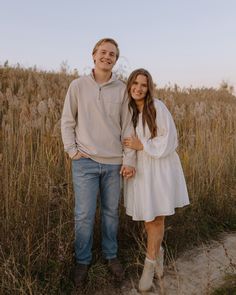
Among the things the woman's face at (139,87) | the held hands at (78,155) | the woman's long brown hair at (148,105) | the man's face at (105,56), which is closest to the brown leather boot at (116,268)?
the held hands at (78,155)

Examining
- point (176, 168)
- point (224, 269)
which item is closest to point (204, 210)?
point (224, 269)

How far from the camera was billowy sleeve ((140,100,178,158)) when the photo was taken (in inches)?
122

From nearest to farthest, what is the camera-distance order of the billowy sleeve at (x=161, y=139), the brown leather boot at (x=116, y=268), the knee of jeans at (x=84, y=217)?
1. the billowy sleeve at (x=161, y=139)
2. the knee of jeans at (x=84, y=217)
3. the brown leather boot at (x=116, y=268)

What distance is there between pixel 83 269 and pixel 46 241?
40 centimetres

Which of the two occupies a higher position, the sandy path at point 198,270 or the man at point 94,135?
the man at point 94,135

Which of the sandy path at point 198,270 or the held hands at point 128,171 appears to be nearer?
the held hands at point 128,171

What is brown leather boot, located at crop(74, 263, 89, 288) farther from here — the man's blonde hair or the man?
the man's blonde hair

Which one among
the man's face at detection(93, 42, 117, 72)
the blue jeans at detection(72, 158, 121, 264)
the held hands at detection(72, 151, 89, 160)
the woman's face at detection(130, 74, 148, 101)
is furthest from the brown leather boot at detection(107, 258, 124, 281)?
the man's face at detection(93, 42, 117, 72)

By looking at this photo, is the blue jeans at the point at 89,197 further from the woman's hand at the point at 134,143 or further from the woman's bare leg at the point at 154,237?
the woman's bare leg at the point at 154,237

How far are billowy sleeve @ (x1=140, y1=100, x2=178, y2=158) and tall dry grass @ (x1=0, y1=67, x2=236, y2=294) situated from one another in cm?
85

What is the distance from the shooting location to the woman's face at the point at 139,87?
10.4 ft

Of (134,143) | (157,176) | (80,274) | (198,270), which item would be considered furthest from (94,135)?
(198,270)

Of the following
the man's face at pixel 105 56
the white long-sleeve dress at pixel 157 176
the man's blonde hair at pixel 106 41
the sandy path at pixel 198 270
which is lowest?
the sandy path at pixel 198 270

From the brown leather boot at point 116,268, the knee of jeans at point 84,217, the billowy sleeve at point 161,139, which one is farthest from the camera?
the brown leather boot at point 116,268
